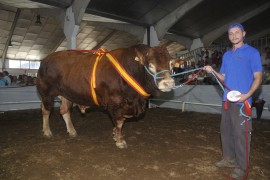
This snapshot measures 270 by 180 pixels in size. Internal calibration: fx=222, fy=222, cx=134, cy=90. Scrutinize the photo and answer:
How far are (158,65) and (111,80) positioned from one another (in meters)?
0.96

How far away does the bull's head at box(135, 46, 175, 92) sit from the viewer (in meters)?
3.32

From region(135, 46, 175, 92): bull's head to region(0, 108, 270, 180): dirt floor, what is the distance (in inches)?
47.4

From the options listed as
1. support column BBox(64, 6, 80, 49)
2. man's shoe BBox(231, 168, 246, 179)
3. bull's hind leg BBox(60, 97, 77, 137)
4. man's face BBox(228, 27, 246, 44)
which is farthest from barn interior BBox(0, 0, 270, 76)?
man's shoe BBox(231, 168, 246, 179)

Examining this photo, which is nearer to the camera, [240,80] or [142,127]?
[240,80]

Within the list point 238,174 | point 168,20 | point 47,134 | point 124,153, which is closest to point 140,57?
point 124,153

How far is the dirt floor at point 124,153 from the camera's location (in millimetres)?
3051

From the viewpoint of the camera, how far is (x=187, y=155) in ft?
12.2

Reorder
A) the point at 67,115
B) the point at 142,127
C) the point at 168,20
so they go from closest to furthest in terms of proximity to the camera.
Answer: the point at 67,115
the point at 142,127
the point at 168,20

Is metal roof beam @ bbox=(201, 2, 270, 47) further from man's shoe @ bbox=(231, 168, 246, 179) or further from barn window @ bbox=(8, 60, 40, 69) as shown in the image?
barn window @ bbox=(8, 60, 40, 69)

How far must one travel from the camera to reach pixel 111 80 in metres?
3.97

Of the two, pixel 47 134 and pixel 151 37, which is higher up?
pixel 151 37

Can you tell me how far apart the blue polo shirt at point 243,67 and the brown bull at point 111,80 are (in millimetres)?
825

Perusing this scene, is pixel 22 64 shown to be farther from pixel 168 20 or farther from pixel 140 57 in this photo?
pixel 140 57

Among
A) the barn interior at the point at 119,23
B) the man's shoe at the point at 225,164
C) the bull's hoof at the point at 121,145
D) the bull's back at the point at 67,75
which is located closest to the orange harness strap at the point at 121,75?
the bull's back at the point at 67,75
